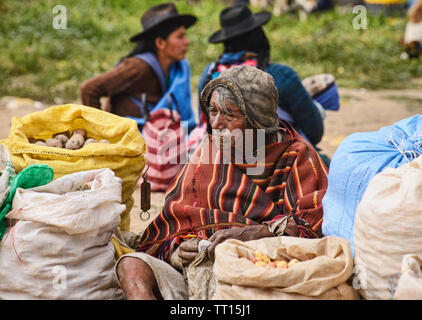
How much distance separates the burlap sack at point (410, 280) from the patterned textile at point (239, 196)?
65cm

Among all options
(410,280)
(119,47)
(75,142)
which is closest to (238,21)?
(75,142)

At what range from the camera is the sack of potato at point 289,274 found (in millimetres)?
2285

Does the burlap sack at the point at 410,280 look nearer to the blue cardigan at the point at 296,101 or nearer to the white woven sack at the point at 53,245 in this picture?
the white woven sack at the point at 53,245

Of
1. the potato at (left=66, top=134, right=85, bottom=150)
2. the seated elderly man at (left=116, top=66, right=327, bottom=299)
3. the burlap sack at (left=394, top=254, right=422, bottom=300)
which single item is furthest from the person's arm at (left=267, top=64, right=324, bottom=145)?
the burlap sack at (left=394, top=254, right=422, bottom=300)

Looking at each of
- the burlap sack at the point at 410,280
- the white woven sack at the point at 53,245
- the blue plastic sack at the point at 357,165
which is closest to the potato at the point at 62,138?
the white woven sack at the point at 53,245

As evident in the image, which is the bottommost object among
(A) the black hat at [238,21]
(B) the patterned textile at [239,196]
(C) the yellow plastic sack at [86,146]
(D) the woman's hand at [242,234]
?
(D) the woman's hand at [242,234]

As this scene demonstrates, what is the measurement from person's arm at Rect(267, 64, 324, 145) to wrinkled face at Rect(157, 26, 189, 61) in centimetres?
132

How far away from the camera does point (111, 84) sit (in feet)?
17.3

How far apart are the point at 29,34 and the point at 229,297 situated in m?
10.0

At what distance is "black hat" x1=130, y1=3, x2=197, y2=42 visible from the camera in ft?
17.7

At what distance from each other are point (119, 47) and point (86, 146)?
27.4ft

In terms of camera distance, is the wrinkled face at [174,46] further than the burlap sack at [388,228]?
Yes
